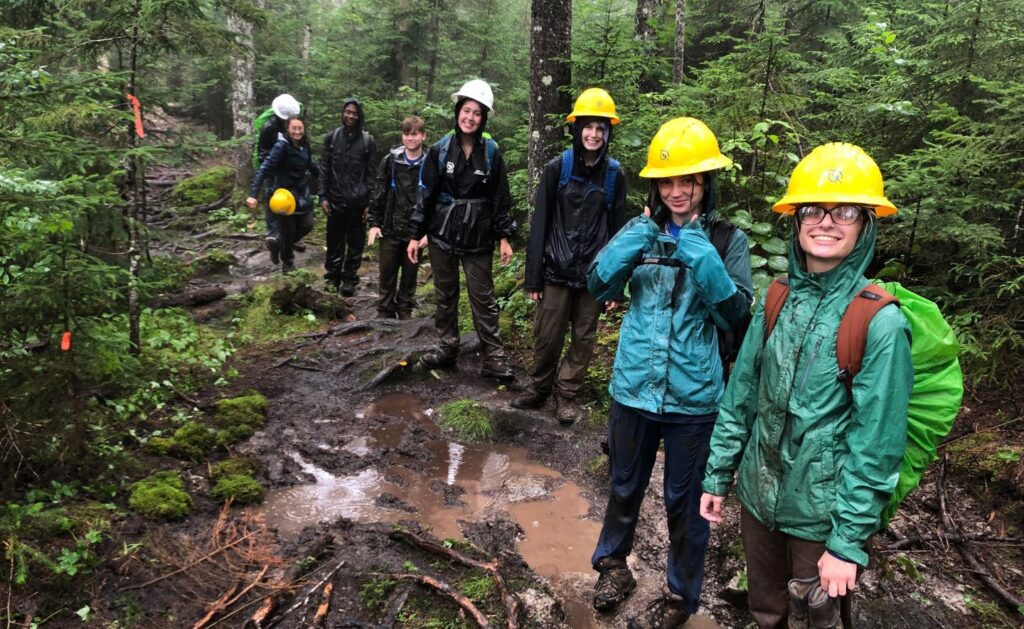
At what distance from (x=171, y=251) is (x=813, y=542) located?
13.4 m

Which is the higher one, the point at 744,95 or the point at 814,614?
the point at 744,95

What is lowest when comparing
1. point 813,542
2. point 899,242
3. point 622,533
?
point 622,533

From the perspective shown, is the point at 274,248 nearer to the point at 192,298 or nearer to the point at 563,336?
the point at 192,298

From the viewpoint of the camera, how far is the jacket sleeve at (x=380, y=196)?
8406 mm

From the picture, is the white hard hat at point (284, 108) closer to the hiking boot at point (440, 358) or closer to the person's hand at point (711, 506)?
the hiking boot at point (440, 358)

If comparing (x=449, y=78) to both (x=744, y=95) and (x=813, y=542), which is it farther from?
(x=813, y=542)

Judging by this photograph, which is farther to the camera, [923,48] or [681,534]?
[923,48]

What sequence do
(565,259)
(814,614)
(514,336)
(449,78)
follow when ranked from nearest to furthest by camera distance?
(814,614)
(565,259)
(514,336)
(449,78)

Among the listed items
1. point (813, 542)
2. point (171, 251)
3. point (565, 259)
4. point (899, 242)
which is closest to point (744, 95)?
point (899, 242)

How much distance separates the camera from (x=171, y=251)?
1267 centimetres

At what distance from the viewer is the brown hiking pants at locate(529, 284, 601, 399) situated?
564 cm

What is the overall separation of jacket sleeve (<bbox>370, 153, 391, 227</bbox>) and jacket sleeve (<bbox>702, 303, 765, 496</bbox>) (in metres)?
6.64

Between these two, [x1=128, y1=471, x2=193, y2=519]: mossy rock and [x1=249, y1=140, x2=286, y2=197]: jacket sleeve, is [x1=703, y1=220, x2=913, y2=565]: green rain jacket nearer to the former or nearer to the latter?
[x1=128, y1=471, x2=193, y2=519]: mossy rock

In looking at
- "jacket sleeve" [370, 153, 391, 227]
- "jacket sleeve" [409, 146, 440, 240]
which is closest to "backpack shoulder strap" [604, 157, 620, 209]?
"jacket sleeve" [409, 146, 440, 240]
